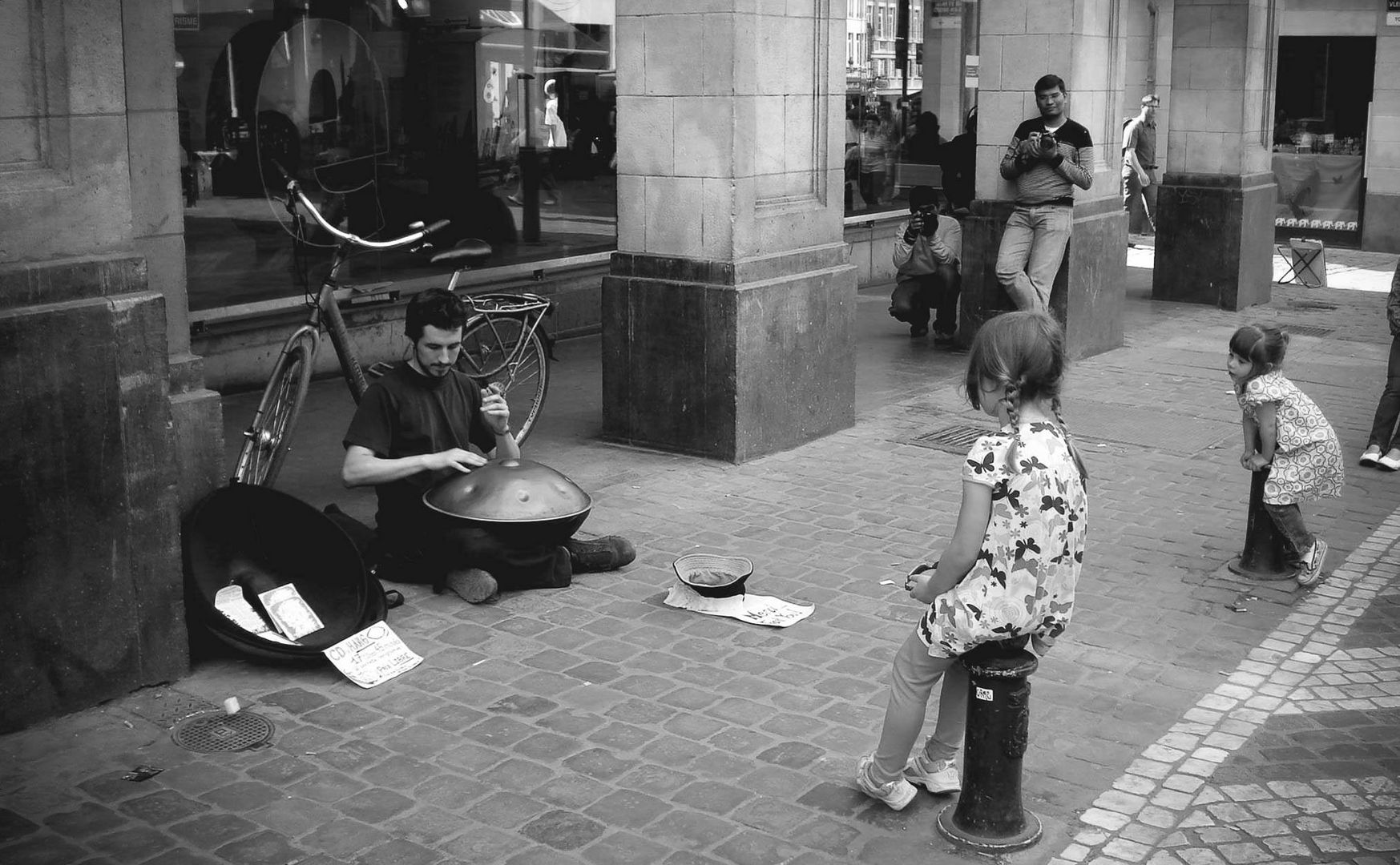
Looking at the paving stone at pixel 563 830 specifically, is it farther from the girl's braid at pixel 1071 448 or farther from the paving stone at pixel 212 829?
the girl's braid at pixel 1071 448

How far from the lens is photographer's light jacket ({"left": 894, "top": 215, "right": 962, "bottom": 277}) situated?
12906 millimetres

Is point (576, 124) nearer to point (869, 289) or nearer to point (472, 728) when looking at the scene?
point (869, 289)

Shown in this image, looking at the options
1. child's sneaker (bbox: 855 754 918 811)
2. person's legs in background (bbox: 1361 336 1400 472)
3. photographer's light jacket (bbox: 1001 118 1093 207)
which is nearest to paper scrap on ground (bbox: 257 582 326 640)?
child's sneaker (bbox: 855 754 918 811)

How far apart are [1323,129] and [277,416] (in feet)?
63.1

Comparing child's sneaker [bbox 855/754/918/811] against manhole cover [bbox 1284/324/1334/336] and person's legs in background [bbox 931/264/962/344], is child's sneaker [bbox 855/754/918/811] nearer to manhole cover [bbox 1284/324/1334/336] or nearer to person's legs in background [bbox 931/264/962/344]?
person's legs in background [bbox 931/264/962/344]

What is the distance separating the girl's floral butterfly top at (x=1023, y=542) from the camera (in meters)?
4.21

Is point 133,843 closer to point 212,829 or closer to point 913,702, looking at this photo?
point 212,829

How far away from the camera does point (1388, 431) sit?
9.20m

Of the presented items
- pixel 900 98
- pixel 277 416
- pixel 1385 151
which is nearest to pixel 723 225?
pixel 277 416

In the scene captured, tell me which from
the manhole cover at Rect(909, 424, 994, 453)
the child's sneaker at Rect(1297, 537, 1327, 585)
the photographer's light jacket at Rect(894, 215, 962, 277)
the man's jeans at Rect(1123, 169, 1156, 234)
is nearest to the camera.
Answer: the child's sneaker at Rect(1297, 537, 1327, 585)

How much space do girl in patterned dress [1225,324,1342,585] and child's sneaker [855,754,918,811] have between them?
3032 mm

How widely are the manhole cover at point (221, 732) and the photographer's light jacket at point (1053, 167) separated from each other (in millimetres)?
7926

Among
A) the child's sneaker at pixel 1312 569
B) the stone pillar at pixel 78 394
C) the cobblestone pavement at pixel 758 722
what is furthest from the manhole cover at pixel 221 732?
the child's sneaker at pixel 1312 569

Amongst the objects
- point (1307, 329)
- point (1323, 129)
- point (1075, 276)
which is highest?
point (1323, 129)
